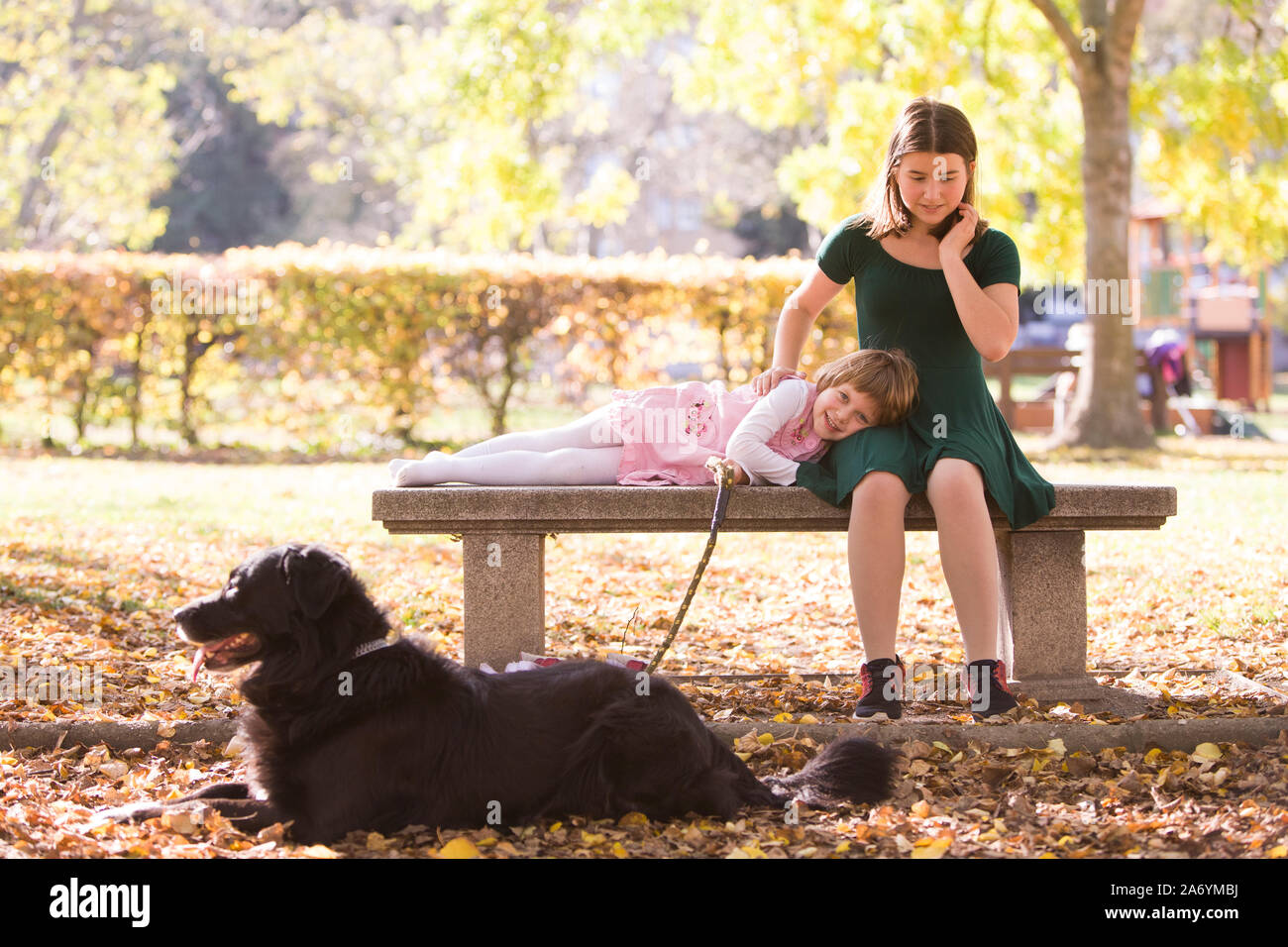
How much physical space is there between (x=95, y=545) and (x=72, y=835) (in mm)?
4616

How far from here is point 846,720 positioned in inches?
171

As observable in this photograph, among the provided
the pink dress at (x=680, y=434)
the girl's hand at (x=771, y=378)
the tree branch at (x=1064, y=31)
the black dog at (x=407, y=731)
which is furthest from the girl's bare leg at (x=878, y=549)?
the tree branch at (x=1064, y=31)

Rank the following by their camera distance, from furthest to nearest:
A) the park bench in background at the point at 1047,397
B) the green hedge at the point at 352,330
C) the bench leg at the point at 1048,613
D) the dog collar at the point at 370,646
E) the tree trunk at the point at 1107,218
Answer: the park bench in background at the point at 1047,397
the green hedge at the point at 352,330
the tree trunk at the point at 1107,218
the bench leg at the point at 1048,613
the dog collar at the point at 370,646

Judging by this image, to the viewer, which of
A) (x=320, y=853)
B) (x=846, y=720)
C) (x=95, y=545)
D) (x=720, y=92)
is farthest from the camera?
(x=720, y=92)

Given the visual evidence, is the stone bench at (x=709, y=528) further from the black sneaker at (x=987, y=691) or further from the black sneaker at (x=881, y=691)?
the black sneaker at (x=881, y=691)

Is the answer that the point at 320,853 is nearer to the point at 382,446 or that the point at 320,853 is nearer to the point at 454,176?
the point at 382,446

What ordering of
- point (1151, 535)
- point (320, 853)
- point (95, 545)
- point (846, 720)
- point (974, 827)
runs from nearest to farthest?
point (320, 853), point (974, 827), point (846, 720), point (95, 545), point (1151, 535)

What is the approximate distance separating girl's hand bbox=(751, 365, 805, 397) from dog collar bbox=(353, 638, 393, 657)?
5.64ft

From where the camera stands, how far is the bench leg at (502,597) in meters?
4.41

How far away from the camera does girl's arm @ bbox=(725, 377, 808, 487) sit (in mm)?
4332

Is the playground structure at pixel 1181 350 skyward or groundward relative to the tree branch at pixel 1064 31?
groundward

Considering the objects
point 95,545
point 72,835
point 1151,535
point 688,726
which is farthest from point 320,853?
point 1151,535

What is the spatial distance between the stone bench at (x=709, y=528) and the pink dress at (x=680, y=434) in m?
0.22

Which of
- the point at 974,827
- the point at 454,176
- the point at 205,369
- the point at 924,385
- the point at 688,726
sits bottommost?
the point at 974,827
